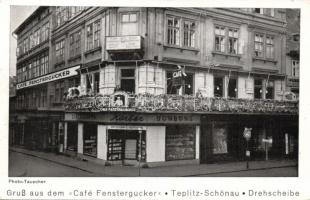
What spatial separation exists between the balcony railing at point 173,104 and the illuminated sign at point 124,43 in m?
0.88

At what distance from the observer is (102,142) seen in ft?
20.6

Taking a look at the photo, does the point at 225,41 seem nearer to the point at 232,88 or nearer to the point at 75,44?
the point at 232,88

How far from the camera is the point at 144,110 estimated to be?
19.6ft

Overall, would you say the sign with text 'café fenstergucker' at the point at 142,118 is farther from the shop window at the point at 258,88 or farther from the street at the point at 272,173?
the street at the point at 272,173

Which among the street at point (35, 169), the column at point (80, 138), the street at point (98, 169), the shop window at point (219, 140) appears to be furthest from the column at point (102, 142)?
the shop window at point (219, 140)

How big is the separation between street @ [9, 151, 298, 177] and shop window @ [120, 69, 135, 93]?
1447mm

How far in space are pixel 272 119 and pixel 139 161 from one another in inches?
108

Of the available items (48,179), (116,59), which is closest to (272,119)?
(116,59)


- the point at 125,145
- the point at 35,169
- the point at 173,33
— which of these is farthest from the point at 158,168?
the point at 173,33

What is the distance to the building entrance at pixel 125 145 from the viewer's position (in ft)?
19.7

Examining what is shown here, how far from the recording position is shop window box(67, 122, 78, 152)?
21.5ft

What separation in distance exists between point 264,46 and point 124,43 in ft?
8.77

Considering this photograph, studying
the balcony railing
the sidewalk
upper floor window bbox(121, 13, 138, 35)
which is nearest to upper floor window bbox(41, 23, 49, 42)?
the balcony railing

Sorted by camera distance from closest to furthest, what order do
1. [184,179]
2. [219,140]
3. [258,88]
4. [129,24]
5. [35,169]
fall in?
[184,179]
[35,169]
[129,24]
[258,88]
[219,140]
